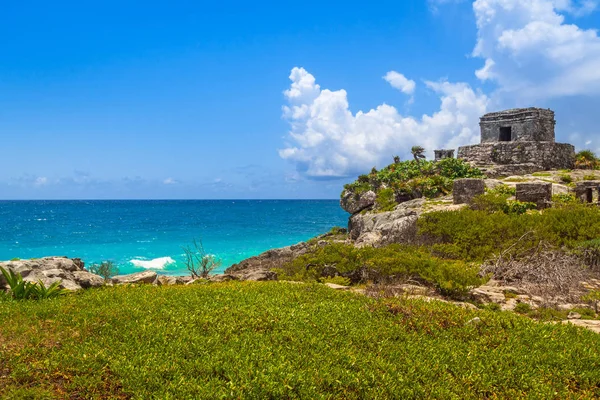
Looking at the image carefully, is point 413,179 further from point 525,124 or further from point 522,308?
point 522,308

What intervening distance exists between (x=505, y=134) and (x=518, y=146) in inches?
153

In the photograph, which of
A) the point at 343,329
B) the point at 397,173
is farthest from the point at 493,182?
the point at 343,329

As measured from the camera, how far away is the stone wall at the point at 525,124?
34875mm

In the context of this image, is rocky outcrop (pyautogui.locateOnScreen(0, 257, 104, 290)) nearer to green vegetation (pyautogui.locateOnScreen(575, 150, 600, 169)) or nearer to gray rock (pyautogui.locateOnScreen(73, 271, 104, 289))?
gray rock (pyautogui.locateOnScreen(73, 271, 104, 289))

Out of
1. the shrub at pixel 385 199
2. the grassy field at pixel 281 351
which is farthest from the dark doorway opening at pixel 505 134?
the grassy field at pixel 281 351

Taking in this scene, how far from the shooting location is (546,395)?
600 centimetres

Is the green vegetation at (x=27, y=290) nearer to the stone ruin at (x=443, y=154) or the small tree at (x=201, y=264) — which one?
the small tree at (x=201, y=264)

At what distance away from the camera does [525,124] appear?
116ft

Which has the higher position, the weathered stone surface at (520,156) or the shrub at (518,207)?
the weathered stone surface at (520,156)

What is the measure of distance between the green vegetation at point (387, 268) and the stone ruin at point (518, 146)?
67.5 ft

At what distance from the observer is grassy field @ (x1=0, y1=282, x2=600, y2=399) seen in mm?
5719

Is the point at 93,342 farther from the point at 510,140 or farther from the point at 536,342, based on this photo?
the point at 510,140

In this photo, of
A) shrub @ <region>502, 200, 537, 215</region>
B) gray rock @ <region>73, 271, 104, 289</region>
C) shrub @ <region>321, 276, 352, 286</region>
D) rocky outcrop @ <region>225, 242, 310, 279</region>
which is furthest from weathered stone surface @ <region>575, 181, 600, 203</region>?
gray rock @ <region>73, 271, 104, 289</region>

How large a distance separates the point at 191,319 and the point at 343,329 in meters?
2.62
